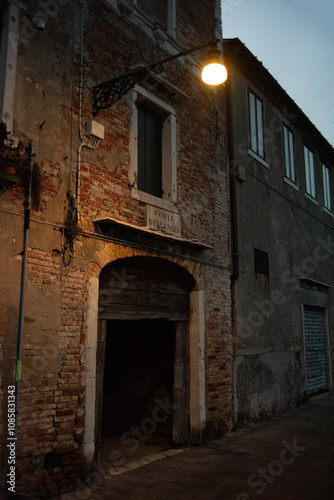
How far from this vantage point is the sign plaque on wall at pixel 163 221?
7.11 metres

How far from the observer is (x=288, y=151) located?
1316 cm

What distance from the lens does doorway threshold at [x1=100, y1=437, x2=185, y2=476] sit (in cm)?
627

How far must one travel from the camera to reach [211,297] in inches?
330

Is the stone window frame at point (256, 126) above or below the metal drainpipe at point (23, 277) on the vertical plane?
above

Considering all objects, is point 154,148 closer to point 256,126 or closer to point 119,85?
point 119,85

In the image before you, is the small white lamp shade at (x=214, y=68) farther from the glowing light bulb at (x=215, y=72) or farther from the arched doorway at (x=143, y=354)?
the arched doorway at (x=143, y=354)

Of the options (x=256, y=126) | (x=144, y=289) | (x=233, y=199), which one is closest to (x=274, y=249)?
(x=233, y=199)

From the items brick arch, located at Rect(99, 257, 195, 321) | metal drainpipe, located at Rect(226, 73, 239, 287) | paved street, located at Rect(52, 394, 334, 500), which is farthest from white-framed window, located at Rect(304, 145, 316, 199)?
paved street, located at Rect(52, 394, 334, 500)

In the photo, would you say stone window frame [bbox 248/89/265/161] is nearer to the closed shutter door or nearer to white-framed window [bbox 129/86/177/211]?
white-framed window [bbox 129/86/177/211]

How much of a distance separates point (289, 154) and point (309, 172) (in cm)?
184

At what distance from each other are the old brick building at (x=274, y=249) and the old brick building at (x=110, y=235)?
740 millimetres

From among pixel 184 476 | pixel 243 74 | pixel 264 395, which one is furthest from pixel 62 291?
pixel 243 74

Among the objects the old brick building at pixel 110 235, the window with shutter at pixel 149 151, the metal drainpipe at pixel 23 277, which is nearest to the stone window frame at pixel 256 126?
the old brick building at pixel 110 235

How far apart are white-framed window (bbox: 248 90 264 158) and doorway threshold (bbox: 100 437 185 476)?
6.86 m
